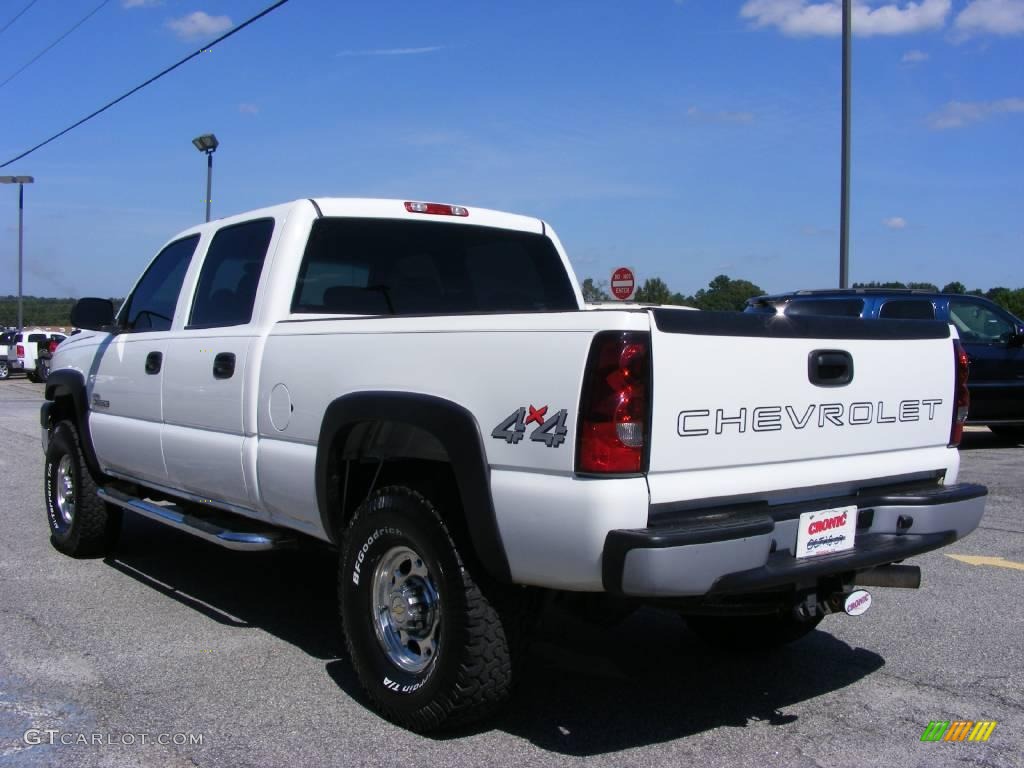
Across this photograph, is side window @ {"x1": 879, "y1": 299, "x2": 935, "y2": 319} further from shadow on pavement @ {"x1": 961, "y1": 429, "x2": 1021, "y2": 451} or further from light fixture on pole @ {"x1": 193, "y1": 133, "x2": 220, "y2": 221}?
light fixture on pole @ {"x1": 193, "y1": 133, "x2": 220, "y2": 221}

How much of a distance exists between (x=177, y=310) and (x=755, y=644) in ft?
11.3

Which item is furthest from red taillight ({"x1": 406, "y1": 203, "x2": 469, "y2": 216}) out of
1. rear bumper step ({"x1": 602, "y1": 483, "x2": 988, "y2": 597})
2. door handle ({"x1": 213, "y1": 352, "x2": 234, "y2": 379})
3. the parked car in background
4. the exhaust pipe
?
the parked car in background

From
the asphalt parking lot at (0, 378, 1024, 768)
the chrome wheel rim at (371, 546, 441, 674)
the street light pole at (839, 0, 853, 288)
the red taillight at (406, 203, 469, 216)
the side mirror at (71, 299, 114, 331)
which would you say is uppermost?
the street light pole at (839, 0, 853, 288)

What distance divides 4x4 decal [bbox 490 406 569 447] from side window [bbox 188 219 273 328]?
1.97m

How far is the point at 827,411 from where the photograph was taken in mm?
3666

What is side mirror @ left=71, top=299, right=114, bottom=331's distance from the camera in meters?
6.15

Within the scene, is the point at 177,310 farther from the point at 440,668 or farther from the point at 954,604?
the point at 954,604

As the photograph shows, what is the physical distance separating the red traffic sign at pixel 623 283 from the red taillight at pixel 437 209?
10.4 m

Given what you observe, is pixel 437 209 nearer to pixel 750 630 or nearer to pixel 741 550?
pixel 750 630

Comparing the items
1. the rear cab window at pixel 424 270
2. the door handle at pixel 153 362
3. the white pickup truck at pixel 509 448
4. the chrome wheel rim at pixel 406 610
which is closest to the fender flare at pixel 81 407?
the door handle at pixel 153 362

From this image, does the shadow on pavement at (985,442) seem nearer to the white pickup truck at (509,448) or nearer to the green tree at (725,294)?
the green tree at (725,294)

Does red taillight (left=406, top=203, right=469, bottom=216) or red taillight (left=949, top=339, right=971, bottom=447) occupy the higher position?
red taillight (left=406, top=203, right=469, bottom=216)

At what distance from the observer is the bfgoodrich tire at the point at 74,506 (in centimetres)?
650

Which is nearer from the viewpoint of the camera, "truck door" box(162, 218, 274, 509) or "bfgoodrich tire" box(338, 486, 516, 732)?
"bfgoodrich tire" box(338, 486, 516, 732)
